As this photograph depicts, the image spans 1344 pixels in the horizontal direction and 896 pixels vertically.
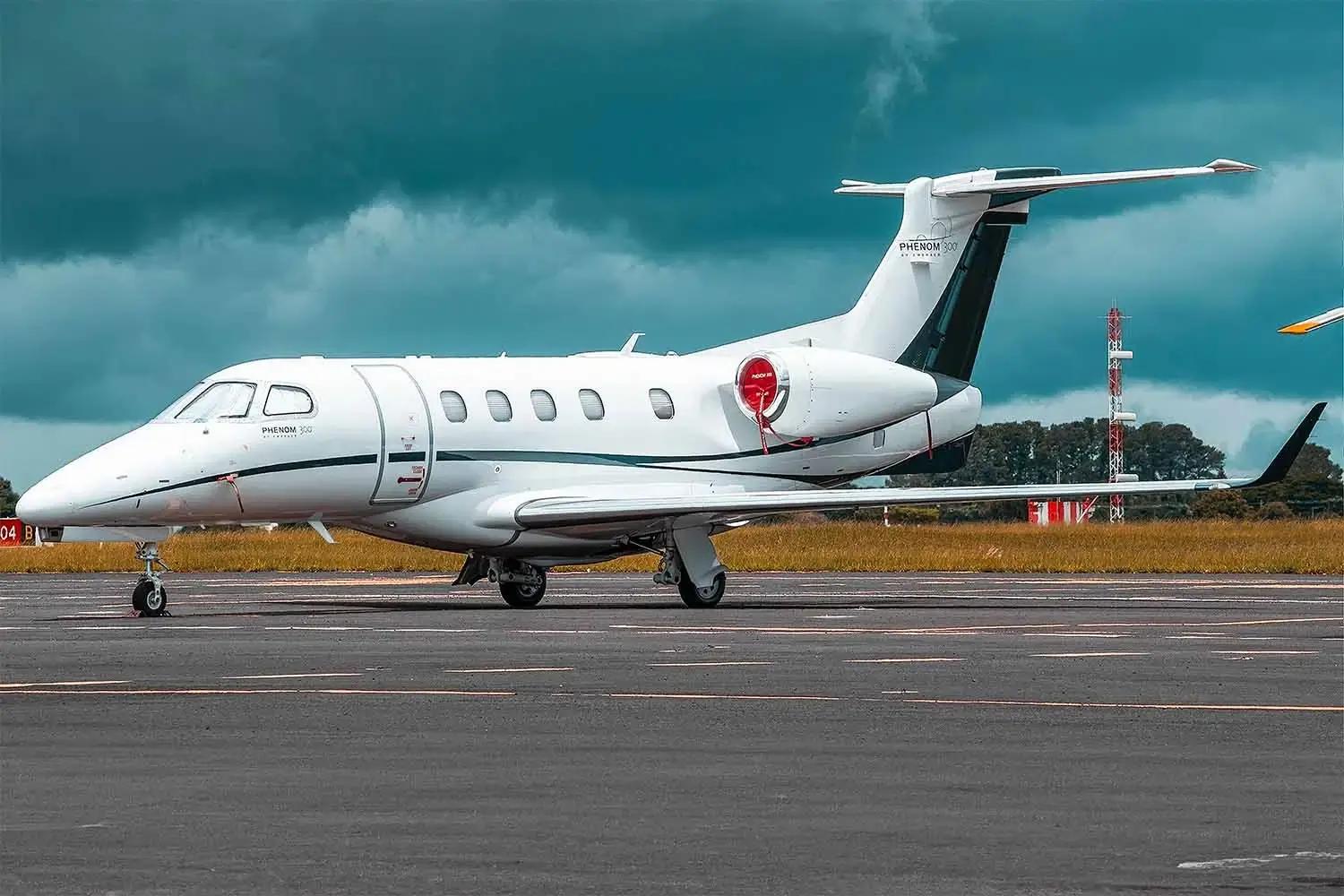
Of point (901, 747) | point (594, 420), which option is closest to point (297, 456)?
point (594, 420)

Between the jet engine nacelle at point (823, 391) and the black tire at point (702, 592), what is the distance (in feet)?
13.9

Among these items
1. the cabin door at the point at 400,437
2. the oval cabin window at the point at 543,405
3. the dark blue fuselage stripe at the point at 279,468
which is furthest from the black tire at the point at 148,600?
the oval cabin window at the point at 543,405

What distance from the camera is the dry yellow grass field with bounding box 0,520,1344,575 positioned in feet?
177

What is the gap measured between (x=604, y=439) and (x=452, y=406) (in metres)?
2.89

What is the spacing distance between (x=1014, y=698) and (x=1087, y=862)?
814 cm

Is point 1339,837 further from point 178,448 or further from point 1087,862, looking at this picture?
point 178,448

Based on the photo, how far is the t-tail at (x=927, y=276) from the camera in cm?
4216

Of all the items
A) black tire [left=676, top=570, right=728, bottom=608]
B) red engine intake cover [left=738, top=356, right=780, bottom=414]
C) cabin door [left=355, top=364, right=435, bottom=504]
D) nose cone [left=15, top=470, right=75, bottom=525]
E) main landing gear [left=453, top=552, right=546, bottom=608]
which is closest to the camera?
nose cone [left=15, top=470, right=75, bottom=525]

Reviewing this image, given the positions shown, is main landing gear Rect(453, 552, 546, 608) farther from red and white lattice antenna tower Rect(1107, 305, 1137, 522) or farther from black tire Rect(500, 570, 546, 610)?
red and white lattice antenna tower Rect(1107, 305, 1137, 522)

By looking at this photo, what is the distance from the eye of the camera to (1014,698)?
59.6ft

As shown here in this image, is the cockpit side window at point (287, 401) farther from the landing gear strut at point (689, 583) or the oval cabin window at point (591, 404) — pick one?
the landing gear strut at point (689, 583)

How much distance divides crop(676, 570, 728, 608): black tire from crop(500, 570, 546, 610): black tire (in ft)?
8.20

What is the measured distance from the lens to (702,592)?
118 ft

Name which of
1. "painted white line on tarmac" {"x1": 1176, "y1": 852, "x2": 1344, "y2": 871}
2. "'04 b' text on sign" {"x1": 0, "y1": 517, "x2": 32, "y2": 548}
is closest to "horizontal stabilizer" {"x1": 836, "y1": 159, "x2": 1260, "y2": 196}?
"painted white line on tarmac" {"x1": 1176, "y1": 852, "x2": 1344, "y2": 871}
